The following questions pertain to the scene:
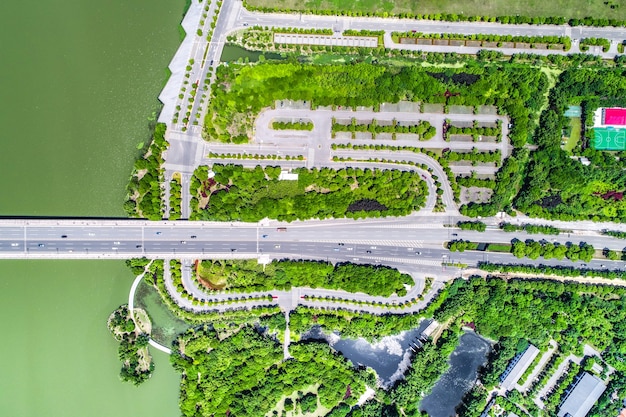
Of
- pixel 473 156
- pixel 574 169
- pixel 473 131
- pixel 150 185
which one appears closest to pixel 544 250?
pixel 574 169

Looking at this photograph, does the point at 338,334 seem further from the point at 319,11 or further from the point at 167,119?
the point at 319,11

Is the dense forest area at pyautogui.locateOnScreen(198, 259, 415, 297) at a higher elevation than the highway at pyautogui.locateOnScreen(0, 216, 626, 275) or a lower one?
lower

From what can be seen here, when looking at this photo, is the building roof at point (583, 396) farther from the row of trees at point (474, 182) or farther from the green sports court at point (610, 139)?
the green sports court at point (610, 139)

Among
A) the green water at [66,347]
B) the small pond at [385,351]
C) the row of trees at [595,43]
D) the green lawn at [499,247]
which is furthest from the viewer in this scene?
the small pond at [385,351]

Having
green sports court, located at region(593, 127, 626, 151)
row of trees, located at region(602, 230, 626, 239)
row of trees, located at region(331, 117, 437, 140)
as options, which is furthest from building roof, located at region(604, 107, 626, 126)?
row of trees, located at region(331, 117, 437, 140)

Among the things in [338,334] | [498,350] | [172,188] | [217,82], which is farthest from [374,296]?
[217,82]

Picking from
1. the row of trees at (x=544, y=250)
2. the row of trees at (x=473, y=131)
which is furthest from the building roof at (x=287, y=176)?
the row of trees at (x=544, y=250)

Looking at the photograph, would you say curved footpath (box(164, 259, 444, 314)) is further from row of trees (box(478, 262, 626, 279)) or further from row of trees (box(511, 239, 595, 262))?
row of trees (box(511, 239, 595, 262))
